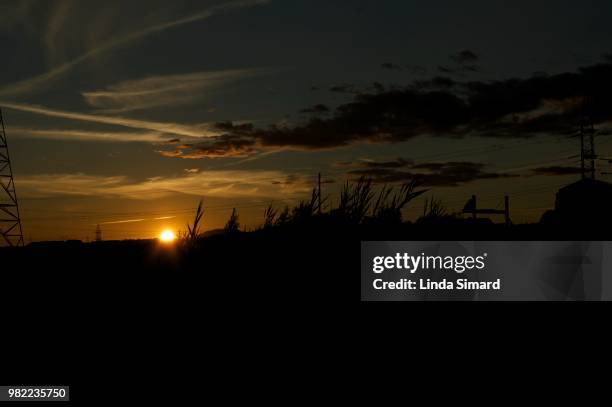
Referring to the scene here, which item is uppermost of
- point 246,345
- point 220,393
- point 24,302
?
point 24,302

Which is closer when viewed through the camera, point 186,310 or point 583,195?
point 186,310

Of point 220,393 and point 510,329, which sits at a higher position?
point 510,329

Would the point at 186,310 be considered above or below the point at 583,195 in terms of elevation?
below

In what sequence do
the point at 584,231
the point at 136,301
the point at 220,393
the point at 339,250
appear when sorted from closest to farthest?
the point at 220,393, the point at 136,301, the point at 339,250, the point at 584,231

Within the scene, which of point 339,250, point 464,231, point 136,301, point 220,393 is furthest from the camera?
point 464,231

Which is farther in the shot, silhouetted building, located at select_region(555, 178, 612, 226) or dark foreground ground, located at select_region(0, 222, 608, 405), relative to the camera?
silhouetted building, located at select_region(555, 178, 612, 226)

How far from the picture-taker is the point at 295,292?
6.09 meters

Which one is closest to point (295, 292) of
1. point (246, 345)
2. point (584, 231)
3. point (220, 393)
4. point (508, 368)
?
point (246, 345)

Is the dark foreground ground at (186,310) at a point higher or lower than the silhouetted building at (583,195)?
lower

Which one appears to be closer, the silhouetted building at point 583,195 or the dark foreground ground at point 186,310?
the dark foreground ground at point 186,310

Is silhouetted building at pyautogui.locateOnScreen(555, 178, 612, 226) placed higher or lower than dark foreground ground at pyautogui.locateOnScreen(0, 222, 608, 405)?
higher

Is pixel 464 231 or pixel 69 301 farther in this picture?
pixel 464 231

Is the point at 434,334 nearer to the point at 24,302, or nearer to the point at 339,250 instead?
the point at 339,250

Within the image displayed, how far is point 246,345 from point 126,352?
1.07 meters
